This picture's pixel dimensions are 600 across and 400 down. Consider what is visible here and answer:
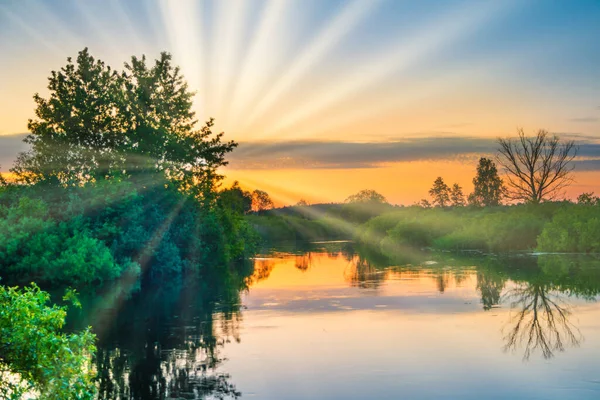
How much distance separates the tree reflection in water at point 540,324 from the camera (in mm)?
21016

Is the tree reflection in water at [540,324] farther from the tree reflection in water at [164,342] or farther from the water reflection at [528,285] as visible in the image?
the tree reflection in water at [164,342]

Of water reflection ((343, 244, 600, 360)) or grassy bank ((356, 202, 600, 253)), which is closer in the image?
water reflection ((343, 244, 600, 360))

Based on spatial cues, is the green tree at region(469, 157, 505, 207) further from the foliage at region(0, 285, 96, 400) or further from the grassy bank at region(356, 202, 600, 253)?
the foliage at region(0, 285, 96, 400)

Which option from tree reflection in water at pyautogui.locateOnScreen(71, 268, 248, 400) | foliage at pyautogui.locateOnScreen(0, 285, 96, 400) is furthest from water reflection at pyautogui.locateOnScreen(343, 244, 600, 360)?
foliage at pyautogui.locateOnScreen(0, 285, 96, 400)

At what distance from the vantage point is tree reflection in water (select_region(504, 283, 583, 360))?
21.0m

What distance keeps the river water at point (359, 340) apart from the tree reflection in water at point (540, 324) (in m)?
0.06

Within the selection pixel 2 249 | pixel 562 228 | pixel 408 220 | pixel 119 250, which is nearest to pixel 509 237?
pixel 562 228

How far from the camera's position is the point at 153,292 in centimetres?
4194

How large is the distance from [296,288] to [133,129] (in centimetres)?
2602

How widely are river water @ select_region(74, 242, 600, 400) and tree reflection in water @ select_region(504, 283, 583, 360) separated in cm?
6

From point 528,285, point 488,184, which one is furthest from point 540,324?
point 488,184

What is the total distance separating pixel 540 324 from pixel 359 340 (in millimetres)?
7512

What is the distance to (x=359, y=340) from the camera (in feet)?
73.1

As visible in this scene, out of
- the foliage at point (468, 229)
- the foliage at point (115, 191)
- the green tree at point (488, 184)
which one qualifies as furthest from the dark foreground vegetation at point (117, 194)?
the green tree at point (488, 184)
